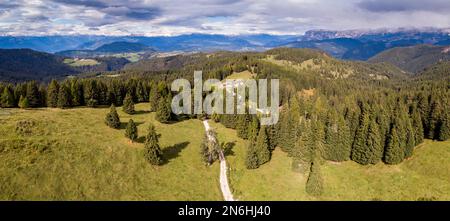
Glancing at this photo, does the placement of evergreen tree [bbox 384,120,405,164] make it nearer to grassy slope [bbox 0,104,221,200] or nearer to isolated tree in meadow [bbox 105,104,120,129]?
grassy slope [bbox 0,104,221,200]

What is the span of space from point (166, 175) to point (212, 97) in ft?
199

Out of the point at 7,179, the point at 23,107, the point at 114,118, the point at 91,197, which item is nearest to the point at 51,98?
the point at 23,107

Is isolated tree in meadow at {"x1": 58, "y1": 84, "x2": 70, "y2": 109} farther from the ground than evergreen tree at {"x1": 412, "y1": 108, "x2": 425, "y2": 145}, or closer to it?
farther from the ground

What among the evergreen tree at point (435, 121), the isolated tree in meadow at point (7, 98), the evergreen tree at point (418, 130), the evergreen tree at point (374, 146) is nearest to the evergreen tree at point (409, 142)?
the evergreen tree at point (418, 130)

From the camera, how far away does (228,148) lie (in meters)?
86.2

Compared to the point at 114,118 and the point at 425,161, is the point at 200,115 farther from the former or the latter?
the point at 425,161

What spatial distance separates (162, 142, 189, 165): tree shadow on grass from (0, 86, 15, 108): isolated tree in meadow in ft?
180

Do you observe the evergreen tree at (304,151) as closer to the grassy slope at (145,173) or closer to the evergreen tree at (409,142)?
the grassy slope at (145,173)

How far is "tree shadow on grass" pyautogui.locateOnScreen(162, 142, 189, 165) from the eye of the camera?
7409 centimetres

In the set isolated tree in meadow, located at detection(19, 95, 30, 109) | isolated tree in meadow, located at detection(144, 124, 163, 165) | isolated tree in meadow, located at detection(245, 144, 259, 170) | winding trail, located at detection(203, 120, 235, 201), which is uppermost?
isolated tree in meadow, located at detection(19, 95, 30, 109)

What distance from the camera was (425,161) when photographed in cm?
7625

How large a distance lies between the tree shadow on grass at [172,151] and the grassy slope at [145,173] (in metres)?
0.26

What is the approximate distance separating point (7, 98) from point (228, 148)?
70737 mm

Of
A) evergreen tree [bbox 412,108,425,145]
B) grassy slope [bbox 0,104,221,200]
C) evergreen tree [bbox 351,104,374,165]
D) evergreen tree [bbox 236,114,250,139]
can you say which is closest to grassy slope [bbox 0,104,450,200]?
grassy slope [bbox 0,104,221,200]
